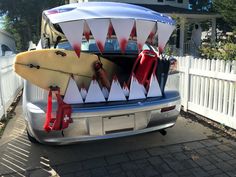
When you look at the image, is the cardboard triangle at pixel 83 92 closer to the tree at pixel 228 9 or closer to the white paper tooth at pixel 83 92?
the white paper tooth at pixel 83 92

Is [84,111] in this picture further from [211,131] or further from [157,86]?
[211,131]

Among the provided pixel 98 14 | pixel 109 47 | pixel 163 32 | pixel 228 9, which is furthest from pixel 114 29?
pixel 228 9

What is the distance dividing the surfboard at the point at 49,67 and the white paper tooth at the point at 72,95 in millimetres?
72

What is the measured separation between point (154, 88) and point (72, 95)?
1.04m

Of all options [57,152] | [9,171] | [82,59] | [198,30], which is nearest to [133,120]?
[82,59]

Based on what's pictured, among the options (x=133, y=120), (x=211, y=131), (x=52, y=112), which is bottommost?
(x=211, y=131)

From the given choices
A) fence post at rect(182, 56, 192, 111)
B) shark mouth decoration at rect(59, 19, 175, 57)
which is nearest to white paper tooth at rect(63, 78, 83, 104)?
shark mouth decoration at rect(59, 19, 175, 57)

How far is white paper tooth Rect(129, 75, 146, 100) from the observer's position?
3.48 meters

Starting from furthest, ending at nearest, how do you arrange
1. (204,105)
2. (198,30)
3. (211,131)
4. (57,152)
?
(198,30)
(204,105)
(211,131)
(57,152)

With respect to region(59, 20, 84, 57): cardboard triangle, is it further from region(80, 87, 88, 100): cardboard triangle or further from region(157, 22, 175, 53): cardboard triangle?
region(157, 22, 175, 53): cardboard triangle

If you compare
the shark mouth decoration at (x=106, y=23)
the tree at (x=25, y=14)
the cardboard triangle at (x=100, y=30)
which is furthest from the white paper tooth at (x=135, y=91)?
the tree at (x=25, y=14)

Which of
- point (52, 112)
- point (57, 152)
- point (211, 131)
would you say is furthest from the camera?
point (211, 131)

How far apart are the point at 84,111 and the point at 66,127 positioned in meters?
0.26

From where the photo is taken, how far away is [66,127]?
3.14 m
